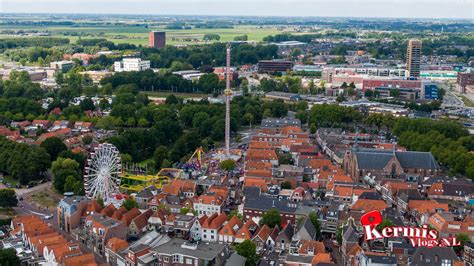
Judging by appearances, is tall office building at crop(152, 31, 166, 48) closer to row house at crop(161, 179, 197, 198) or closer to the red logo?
row house at crop(161, 179, 197, 198)

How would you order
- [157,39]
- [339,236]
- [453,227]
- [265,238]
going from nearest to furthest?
[265,238], [339,236], [453,227], [157,39]

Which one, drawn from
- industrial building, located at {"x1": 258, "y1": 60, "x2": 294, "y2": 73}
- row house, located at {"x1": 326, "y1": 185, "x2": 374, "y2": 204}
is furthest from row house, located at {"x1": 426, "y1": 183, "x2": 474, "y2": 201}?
industrial building, located at {"x1": 258, "y1": 60, "x2": 294, "y2": 73}

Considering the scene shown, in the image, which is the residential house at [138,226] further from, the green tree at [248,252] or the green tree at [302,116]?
the green tree at [302,116]

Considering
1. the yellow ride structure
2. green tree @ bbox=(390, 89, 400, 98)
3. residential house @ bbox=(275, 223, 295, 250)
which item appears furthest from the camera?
green tree @ bbox=(390, 89, 400, 98)

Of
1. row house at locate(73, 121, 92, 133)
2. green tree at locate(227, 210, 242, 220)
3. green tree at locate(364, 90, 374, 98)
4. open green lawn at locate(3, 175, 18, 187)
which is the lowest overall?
open green lawn at locate(3, 175, 18, 187)

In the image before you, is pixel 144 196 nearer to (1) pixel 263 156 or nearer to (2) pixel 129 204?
(2) pixel 129 204

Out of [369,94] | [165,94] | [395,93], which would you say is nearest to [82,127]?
[165,94]
